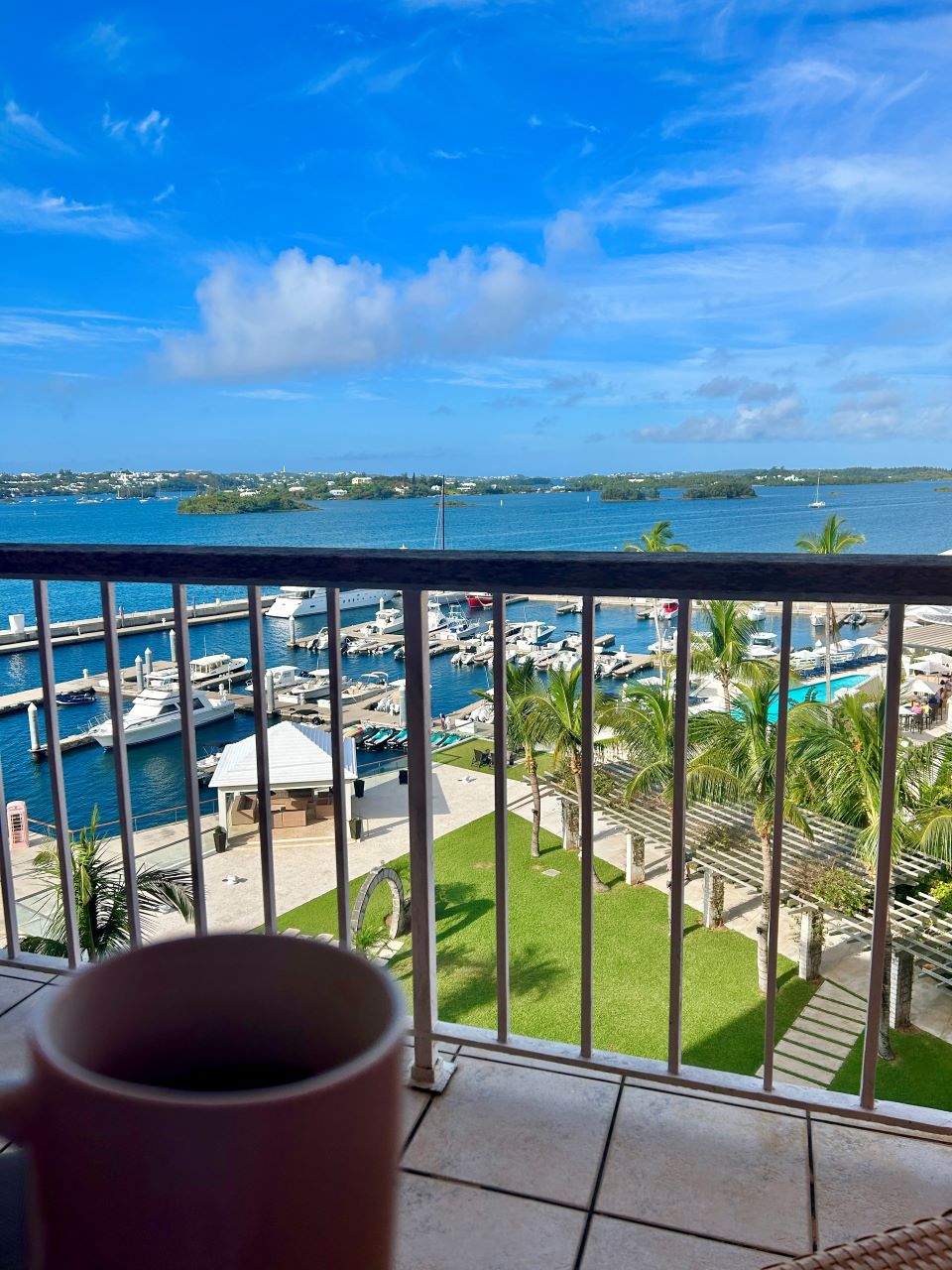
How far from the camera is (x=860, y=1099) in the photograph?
5.41 ft

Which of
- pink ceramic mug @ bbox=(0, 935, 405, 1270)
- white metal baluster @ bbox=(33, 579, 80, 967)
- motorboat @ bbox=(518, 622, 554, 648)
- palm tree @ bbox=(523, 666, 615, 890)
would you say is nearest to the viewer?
pink ceramic mug @ bbox=(0, 935, 405, 1270)

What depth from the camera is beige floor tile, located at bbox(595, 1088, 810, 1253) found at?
1469 millimetres

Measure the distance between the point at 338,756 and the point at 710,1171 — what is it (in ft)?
3.43

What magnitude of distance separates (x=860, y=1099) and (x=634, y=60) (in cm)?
6051

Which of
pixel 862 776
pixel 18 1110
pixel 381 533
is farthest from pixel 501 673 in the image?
pixel 381 533

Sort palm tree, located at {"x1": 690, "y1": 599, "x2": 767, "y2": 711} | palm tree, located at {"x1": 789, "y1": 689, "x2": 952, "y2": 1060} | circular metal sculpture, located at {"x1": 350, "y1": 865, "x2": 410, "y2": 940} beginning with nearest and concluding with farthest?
circular metal sculpture, located at {"x1": 350, "y1": 865, "x2": 410, "y2": 940} → palm tree, located at {"x1": 789, "y1": 689, "x2": 952, "y2": 1060} → palm tree, located at {"x1": 690, "y1": 599, "x2": 767, "y2": 711}

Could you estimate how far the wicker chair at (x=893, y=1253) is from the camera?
74 cm

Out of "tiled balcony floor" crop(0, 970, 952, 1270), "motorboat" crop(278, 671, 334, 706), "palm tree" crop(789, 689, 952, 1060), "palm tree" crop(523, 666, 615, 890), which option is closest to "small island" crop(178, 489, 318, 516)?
"tiled balcony floor" crop(0, 970, 952, 1270)

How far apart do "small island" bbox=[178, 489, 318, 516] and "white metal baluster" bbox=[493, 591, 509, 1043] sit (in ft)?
25.9

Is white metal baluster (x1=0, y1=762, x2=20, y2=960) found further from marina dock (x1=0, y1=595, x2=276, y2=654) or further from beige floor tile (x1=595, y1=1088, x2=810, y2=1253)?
beige floor tile (x1=595, y1=1088, x2=810, y2=1253)

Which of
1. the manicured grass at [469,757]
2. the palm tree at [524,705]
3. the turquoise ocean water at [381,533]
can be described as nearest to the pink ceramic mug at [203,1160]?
the palm tree at [524,705]

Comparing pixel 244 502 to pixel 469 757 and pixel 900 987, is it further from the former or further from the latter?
pixel 469 757

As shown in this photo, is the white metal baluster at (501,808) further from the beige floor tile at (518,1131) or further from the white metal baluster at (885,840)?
the white metal baluster at (885,840)

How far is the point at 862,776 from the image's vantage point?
51.6 ft
